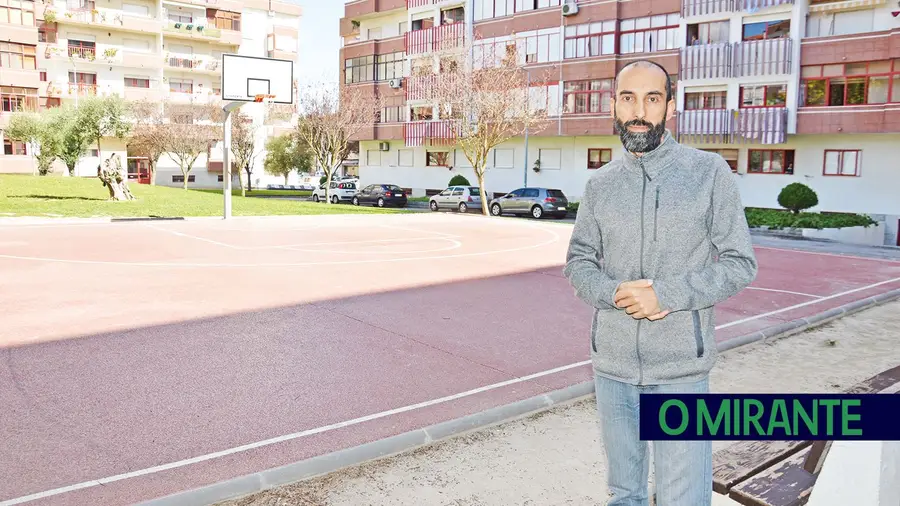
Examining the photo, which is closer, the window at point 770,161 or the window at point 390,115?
the window at point 770,161

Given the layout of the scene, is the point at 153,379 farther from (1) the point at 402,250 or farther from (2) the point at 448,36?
(2) the point at 448,36

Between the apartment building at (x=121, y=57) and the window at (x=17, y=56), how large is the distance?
7 centimetres

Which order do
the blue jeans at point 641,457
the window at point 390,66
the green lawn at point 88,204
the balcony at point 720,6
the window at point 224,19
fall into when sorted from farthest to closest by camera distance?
1. the window at point 224,19
2. the window at point 390,66
3. the balcony at point 720,6
4. the green lawn at point 88,204
5. the blue jeans at point 641,457

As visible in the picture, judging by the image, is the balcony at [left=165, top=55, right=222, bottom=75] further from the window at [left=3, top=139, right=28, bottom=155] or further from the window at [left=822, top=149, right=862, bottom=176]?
the window at [left=822, top=149, right=862, bottom=176]

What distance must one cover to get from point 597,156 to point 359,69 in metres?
21.0

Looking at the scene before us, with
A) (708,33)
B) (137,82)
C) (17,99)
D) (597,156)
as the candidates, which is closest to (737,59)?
(708,33)

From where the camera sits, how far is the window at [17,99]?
57.2 metres

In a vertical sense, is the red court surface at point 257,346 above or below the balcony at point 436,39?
below

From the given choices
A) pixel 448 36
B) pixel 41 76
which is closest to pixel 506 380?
pixel 448 36

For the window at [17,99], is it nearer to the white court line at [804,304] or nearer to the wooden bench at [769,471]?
the white court line at [804,304]

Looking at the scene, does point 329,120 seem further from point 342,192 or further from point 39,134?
point 39,134

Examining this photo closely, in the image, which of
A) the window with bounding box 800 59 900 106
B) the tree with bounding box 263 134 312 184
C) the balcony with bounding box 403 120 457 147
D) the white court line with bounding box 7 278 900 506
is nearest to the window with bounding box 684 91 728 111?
the window with bounding box 800 59 900 106

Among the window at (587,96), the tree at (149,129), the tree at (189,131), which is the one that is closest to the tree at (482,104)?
the window at (587,96)

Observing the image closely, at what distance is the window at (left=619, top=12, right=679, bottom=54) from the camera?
3759cm
